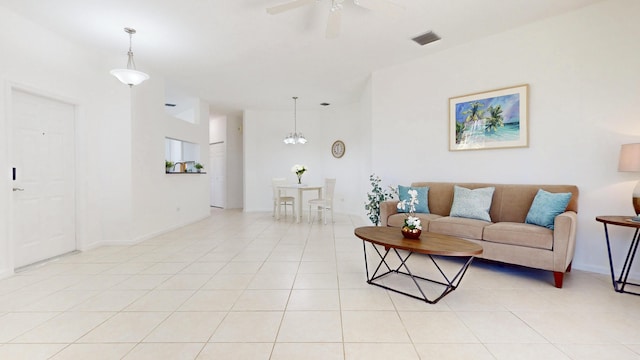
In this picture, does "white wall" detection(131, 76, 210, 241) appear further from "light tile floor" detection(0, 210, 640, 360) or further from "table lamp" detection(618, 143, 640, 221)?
"table lamp" detection(618, 143, 640, 221)

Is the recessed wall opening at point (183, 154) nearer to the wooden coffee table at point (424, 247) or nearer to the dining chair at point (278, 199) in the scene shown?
the dining chair at point (278, 199)

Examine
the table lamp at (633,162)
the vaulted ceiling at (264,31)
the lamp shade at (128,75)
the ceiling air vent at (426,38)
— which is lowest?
the table lamp at (633,162)

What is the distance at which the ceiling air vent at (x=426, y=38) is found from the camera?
3453 mm

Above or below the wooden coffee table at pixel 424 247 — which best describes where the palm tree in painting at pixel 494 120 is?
above

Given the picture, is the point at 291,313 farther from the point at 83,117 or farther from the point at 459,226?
the point at 83,117

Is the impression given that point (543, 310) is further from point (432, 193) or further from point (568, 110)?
point (568, 110)

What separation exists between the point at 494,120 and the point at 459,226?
1499 mm

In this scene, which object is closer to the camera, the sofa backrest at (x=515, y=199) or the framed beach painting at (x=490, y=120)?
the sofa backrest at (x=515, y=199)

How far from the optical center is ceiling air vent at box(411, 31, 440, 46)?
345 centimetres

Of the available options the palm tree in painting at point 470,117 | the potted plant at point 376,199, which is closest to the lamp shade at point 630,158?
the palm tree in painting at point 470,117

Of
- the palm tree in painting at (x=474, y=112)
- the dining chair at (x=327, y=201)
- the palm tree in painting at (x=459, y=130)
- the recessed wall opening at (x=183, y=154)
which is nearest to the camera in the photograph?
the palm tree in painting at (x=474, y=112)

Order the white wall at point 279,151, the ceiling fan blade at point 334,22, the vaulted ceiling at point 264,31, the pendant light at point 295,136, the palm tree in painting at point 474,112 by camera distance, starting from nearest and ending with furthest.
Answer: the ceiling fan blade at point 334,22
the vaulted ceiling at point 264,31
the palm tree in painting at point 474,112
the pendant light at point 295,136
the white wall at point 279,151

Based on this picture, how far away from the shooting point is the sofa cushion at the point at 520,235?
2.57 metres

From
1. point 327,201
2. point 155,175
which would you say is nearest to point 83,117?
point 155,175
